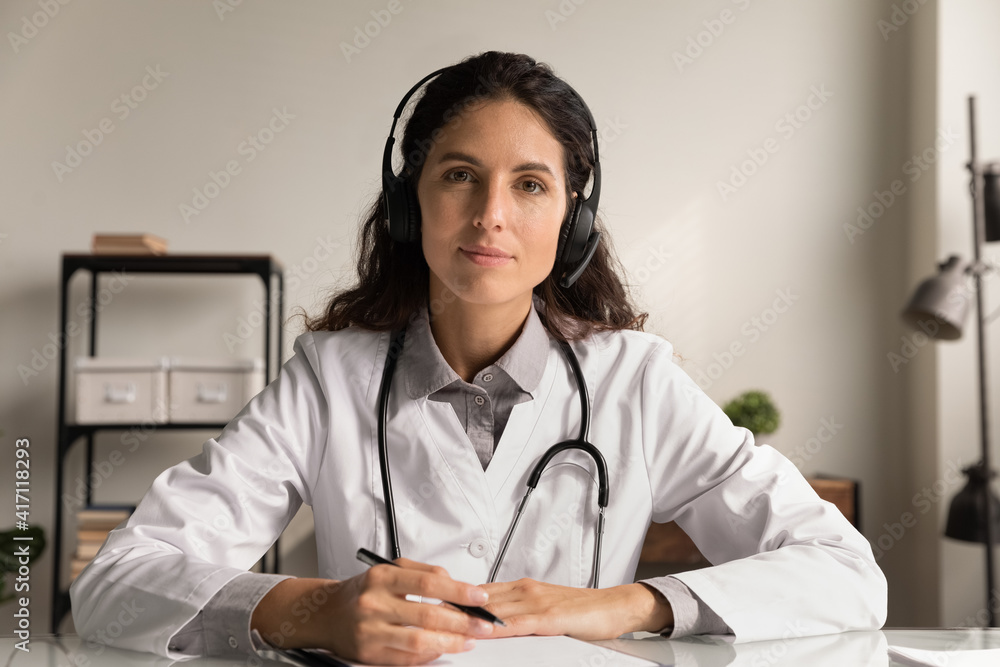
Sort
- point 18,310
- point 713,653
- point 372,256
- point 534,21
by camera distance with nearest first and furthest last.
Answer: point 713,653
point 372,256
point 18,310
point 534,21

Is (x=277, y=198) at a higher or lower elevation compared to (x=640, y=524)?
higher

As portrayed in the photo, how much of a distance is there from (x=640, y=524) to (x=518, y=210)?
51 centimetres

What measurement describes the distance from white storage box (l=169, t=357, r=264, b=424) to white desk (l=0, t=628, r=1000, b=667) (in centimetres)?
172

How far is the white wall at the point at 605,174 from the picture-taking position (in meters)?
2.88

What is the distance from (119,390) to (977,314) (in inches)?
111

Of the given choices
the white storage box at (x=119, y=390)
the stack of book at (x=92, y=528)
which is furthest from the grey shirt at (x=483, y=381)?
the stack of book at (x=92, y=528)

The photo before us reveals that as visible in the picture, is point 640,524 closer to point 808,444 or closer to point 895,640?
point 895,640

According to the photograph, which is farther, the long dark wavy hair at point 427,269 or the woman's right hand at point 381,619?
the long dark wavy hair at point 427,269

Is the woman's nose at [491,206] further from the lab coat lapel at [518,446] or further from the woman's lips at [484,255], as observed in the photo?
the lab coat lapel at [518,446]

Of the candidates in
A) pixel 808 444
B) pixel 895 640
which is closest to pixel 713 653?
pixel 895 640

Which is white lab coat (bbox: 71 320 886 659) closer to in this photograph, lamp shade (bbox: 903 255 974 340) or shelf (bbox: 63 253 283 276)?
shelf (bbox: 63 253 283 276)

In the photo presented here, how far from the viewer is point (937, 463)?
9.50 ft

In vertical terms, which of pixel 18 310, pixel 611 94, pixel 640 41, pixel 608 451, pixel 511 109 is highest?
pixel 640 41

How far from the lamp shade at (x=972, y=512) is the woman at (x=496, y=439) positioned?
1.78 meters
